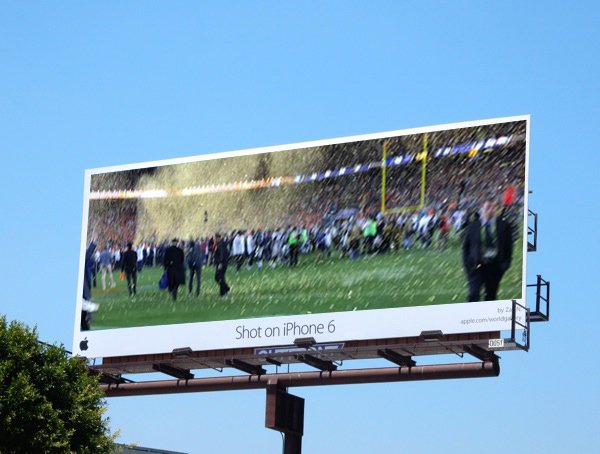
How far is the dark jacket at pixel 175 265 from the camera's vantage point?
4781 centimetres

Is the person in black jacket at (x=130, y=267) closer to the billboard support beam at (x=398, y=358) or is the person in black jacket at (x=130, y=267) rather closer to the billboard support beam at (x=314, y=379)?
the billboard support beam at (x=314, y=379)

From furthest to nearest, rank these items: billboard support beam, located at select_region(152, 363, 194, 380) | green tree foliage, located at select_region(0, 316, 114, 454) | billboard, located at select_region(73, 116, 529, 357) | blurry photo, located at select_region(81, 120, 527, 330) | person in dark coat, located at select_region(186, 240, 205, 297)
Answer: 1. person in dark coat, located at select_region(186, 240, 205, 297)
2. billboard support beam, located at select_region(152, 363, 194, 380)
3. blurry photo, located at select_region(81, 120, 527, 330)
4. billboard, located at select_region(73, 116, 529, 357)
5. green tree foliage, located at select_region(0, 316, 114, 454)

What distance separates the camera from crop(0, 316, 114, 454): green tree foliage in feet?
129

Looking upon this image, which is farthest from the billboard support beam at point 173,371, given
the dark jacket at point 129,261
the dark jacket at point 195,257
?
the dark jacket at point 129,261

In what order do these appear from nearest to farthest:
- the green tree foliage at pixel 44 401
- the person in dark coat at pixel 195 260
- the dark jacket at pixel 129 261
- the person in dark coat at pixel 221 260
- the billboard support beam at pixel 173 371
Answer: the green tree foliage at pixel 44 401 → the billboard support beam at pixel 173 371 → the person in dark coat at pixel 221 260 → the person in dark coat at pixel 195 260 → the dark jacket at pixel 129 261

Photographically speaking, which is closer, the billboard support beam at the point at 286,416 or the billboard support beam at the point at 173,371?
the billboard support beam at the point at 286,416

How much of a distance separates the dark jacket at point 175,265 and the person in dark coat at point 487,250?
869cm

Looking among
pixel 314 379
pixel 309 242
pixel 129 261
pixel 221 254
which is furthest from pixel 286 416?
pixel 129 261

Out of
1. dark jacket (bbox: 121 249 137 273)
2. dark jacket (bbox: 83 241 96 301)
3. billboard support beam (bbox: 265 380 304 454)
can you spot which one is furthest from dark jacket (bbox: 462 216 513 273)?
dark jacket (bbox: 83 241 96 301)

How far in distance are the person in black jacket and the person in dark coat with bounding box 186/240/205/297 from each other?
74.3 inches

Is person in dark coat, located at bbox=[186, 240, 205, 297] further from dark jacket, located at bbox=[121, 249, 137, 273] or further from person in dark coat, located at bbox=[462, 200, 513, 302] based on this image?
person in dark coat, located at bbox=[462, 200, 513, 302]

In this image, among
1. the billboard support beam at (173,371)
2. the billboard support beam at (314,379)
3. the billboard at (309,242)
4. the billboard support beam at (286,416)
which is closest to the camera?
the billboard support beam at (314,379)

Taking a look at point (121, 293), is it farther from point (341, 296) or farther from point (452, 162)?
point (452, 162)

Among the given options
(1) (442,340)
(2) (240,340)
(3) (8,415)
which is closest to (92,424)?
(3) (8,415)
